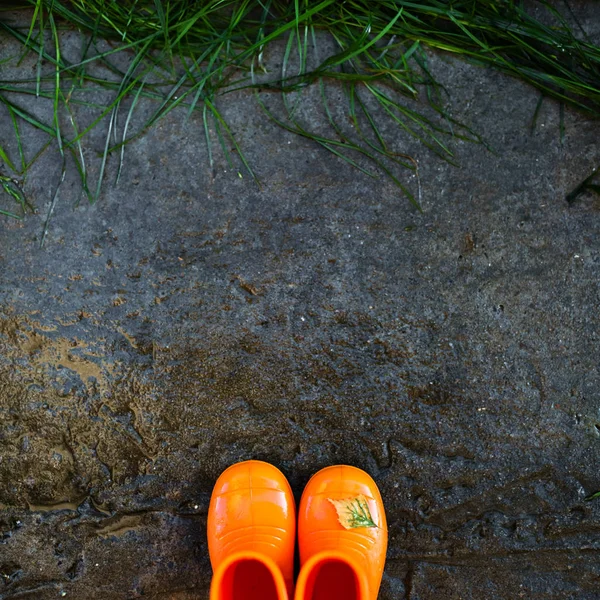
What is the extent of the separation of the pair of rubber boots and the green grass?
3.13 ft

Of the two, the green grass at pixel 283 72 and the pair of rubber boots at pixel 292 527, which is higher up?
the green grass at pixel 283 72

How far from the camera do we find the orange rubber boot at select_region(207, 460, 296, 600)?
1628 mm

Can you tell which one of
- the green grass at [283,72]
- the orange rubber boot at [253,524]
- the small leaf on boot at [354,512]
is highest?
the green grass at [283,72]

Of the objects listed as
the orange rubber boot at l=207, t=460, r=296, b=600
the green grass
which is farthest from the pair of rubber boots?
the green grass

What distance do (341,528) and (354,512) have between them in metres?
0.06

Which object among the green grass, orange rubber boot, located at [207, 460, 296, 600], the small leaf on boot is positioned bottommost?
orange rubber boot, located at [207, 460, 296, 600]

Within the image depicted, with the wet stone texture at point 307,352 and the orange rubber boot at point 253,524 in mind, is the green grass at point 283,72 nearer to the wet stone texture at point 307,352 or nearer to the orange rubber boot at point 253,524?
the wet stone texture at point 307,352

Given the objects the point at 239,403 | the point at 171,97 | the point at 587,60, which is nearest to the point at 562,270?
the point at 587,60

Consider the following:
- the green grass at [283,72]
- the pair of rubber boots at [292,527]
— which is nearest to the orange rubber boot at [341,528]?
the pair of rubber boots at [292,527]

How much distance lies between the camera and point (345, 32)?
1.75 metres

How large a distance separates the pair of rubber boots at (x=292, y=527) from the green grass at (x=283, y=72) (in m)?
0.95

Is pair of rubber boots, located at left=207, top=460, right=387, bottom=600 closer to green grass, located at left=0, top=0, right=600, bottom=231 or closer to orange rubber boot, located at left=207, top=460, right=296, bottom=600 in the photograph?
orange rubber boot, located at left=207, top=460, right=296, bottom=600

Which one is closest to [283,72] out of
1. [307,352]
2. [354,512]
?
[307,352]

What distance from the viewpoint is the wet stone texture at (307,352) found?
1.72m
